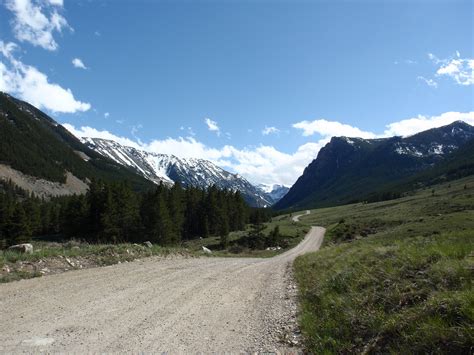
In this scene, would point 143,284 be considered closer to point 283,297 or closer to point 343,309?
point 283,297

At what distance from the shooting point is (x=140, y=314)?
10.1m

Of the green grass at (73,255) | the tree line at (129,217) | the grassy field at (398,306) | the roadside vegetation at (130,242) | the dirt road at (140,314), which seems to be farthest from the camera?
the tree line at (129,217)

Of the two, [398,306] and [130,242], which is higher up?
[398,306]

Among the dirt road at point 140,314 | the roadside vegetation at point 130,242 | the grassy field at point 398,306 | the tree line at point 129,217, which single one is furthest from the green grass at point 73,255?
the tree line at point 129,217

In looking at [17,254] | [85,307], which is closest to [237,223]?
[17,254]

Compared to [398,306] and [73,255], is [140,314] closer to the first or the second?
[398,306]

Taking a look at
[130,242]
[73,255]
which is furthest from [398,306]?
[130,242]

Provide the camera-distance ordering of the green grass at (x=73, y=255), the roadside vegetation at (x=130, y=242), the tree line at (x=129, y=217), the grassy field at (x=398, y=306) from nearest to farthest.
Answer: the grassy field at (x=398, y=306)
the green grass at (x=73, y=255)
the roadside vegetation at (x=130, y=242)
the tree line at (x=129, y=217)

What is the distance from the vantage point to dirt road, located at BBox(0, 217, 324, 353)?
799 cm

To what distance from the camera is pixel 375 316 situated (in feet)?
25.7

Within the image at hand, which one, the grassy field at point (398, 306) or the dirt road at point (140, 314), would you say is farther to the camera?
the dirt road at point (140, 314)

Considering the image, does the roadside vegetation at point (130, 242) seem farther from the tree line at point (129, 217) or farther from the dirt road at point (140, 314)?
the dirt road at point (140, 314)

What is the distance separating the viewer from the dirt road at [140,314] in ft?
26.2

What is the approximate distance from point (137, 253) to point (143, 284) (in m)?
10.3
